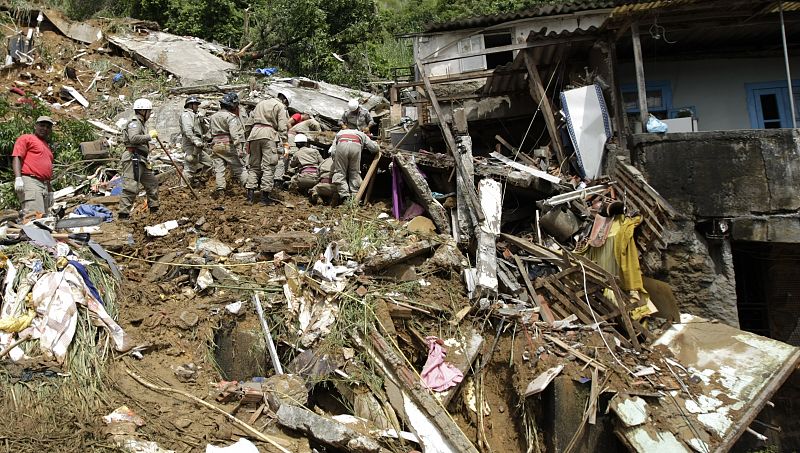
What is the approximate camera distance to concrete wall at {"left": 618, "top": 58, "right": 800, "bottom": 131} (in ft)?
31.5

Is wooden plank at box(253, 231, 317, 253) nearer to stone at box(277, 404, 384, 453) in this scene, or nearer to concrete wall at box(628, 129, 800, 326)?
stone at box(277, 404, 384, 453)

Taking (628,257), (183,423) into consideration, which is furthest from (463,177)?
(183,423)

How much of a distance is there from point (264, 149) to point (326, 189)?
102 cm

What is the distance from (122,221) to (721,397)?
734cm

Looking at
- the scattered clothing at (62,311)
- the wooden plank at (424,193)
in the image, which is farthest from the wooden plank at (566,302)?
the scattered clothing at (62,311)

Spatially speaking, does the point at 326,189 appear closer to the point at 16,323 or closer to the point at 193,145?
the point at 193,145

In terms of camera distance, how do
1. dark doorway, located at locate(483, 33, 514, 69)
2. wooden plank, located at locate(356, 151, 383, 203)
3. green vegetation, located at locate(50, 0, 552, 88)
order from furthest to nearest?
green vegetation, located at locate(50, 0, 552, 88) < dark doorway, located at locate(483, 33, 514, 69) < wooden plank, located at locate(356, 151, 383, 203)

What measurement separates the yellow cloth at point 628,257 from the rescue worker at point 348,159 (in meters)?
3.56

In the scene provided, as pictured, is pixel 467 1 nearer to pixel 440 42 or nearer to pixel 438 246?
pixel 440 42

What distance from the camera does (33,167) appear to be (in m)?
7.55

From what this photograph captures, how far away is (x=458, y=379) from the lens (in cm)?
588

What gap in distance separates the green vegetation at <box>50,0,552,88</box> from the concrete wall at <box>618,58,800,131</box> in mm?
5759

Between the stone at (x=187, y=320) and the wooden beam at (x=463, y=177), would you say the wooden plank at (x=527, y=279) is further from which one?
the stone at (x=187, y=320)

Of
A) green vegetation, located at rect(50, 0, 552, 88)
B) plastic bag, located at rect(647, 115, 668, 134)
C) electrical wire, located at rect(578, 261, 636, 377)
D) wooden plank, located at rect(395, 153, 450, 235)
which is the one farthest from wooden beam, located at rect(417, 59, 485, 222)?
green vegetation, located at rect(50, 0, 552, 88)
